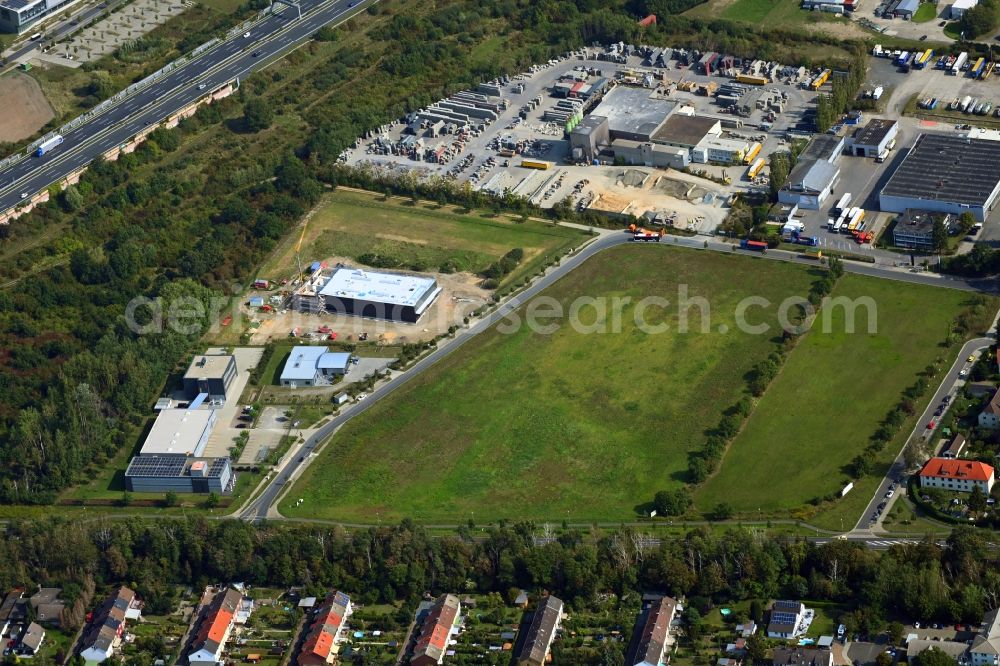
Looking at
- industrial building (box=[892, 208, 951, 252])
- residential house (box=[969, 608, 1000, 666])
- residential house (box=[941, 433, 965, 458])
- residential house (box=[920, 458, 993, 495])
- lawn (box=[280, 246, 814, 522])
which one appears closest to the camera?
residential house (box=[969, 608, 1000, 666])

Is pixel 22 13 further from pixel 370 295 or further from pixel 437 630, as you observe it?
pixel 437 630

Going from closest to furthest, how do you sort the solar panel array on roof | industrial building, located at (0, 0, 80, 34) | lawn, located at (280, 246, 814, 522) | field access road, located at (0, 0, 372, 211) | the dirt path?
lawn, located at (280, 246, 814, 522) < the solar panel array on roof < field access road, located at (0, 0, 372, 211) < the dirt path < industrial building, located at (0, 0, 80, 34)

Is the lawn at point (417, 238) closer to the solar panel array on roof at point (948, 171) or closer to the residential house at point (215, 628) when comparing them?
the solar panel array on roof at point (948, 171)

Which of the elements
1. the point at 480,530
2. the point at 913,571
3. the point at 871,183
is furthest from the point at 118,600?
the point at 871,183

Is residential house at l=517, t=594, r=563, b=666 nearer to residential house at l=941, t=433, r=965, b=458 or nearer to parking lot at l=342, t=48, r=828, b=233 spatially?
residential house at l=941, t=433, r=965, b=458

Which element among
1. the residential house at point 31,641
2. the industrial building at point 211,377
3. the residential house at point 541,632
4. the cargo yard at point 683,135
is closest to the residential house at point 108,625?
the residential house at point 31,641

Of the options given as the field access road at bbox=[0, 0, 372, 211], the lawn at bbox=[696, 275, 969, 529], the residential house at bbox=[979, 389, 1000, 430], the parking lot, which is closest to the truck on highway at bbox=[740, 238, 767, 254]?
the parking lot

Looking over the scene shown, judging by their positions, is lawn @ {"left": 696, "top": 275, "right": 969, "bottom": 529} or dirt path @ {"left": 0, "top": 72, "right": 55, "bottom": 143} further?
dirt path @ {"left": 0, "top": 72, "right": 55, "bottom": 143}
